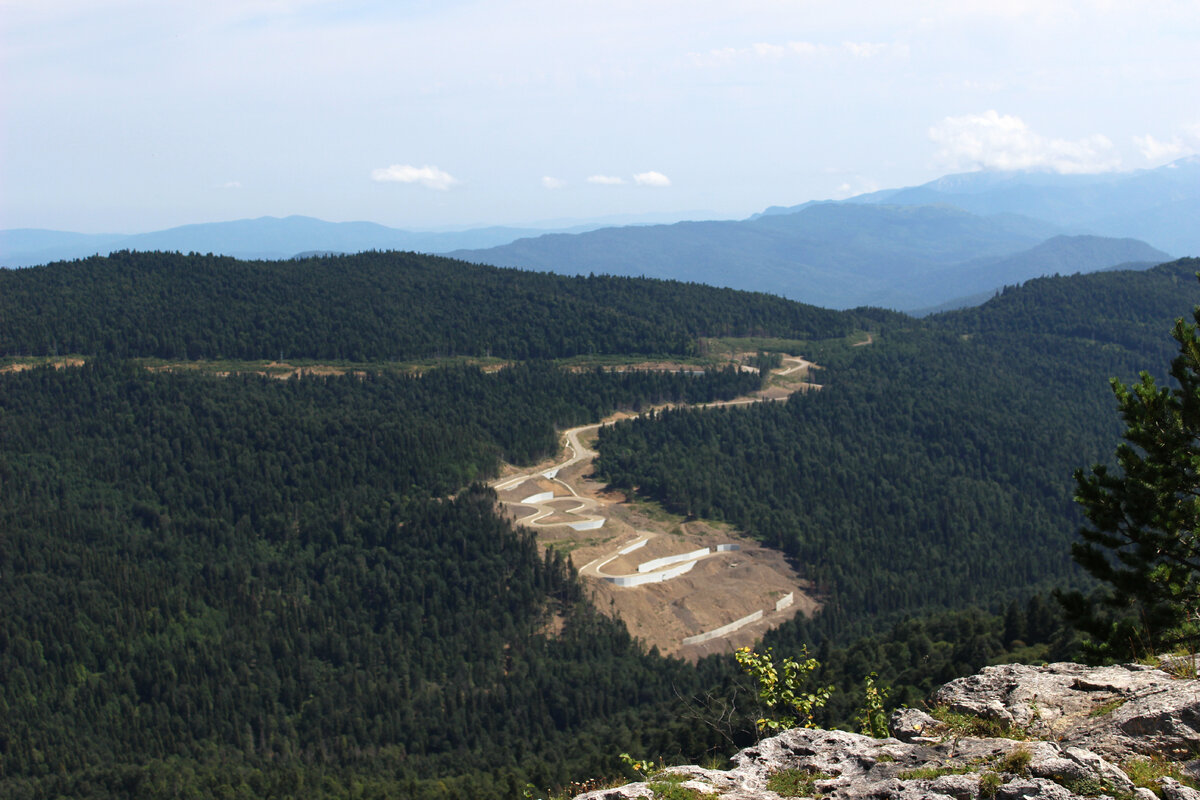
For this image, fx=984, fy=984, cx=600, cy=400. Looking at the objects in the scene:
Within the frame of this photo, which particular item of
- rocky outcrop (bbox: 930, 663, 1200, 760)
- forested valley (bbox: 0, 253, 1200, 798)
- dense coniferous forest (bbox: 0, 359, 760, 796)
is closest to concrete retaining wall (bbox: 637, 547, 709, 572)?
forested valley (bbox: 0, 253, 1200, 798)

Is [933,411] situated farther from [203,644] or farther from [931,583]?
[203,644]

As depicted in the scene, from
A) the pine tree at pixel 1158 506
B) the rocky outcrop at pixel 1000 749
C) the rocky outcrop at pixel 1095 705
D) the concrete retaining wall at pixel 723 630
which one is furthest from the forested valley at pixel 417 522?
the pine tree at pixel 1158 506

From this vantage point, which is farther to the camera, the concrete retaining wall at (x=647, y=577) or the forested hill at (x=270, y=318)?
the forested hill at (x=270, y=318)

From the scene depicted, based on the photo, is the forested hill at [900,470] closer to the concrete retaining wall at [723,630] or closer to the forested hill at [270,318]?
the concrete retaining wall at [723,630]

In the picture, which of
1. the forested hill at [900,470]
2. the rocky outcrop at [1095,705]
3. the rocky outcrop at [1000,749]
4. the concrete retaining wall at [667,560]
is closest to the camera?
the rocky outcrop at [1000,749]

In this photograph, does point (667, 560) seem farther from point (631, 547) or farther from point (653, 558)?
point (631, 547)

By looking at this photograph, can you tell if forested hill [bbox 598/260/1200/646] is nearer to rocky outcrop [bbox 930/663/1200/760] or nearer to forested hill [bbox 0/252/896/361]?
forested hill [bbox 0/252/896/361]

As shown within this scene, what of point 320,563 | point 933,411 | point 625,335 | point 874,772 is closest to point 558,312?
point 625,335

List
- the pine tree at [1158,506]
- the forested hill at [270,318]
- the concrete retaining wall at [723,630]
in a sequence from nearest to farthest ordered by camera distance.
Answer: the pine tree at [1158,506] → the concrete retaining wall at [723,630] → the forested hill at [270,318]
